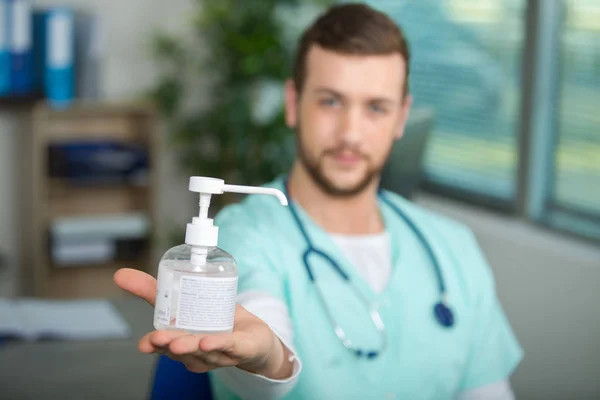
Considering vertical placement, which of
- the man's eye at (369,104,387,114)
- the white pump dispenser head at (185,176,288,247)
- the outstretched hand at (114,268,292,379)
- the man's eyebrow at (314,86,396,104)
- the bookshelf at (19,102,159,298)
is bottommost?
the bookshelf at (19,102,159,298)

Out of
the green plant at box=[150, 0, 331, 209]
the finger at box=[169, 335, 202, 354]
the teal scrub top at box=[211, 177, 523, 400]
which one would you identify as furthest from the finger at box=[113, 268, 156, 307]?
the green plant at box=[150, 0, 331, 209]

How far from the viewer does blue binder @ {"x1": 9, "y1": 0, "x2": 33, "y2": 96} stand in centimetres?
352

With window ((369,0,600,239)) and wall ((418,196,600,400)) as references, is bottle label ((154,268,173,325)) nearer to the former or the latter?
wall ((418,196,600,400))

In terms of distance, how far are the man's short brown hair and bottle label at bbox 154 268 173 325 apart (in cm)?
67

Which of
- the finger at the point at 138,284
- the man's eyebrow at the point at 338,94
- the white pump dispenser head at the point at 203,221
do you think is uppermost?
the man's eyebrow at the point at 338,94

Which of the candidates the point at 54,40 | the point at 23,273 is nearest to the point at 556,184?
the point at 54,40

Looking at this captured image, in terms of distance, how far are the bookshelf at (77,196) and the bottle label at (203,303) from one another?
291 cm

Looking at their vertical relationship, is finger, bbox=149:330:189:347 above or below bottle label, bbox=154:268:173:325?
below

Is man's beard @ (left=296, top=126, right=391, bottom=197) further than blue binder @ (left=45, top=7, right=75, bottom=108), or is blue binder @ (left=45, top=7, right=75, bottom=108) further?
blue binder @ (left=45, top=7, right=75, bottom=108)

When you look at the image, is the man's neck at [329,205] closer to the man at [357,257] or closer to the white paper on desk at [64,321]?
the man at [357,257]

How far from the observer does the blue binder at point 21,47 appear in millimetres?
3521

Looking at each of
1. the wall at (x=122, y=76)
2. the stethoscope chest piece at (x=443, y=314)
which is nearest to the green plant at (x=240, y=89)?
the wall at (x=122, y=76)

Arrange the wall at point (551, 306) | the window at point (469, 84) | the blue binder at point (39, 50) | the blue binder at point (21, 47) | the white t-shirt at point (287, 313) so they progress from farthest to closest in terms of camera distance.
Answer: the blue binder at point (39, 50), the blue binder at point (21, 47), the window at point (469, 84), the wall at point (551, 306), the white t-shirt at point (287, 313)

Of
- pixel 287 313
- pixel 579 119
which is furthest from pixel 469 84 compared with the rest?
pixel 287 313
